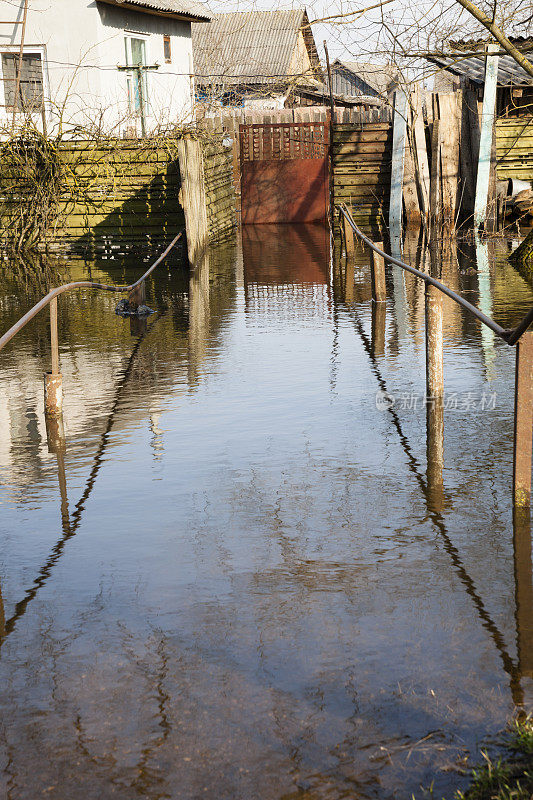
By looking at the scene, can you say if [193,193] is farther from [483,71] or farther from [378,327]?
[483,71]

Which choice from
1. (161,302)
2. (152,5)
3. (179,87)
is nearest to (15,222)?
(161,302)

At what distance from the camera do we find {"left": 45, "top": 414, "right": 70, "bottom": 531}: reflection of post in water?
5094 mm

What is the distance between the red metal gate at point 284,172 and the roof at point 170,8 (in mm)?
3709

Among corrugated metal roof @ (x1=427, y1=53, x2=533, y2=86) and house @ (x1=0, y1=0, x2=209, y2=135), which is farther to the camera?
house @ (x1=0, y1=0, x2=209, y2=135)

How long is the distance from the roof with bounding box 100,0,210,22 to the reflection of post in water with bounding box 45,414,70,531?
16.2 metres

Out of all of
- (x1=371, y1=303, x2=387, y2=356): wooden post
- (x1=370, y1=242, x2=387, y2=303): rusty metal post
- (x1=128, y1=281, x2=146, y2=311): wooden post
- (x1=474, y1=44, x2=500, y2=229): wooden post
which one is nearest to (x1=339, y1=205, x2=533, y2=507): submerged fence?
(x1=371, y1=303, x2=387, y2=356): wooden post

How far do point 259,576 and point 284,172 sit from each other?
16.5m

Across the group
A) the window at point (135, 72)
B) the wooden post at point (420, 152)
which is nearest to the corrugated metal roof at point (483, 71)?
the wooden post at point (420, 152)

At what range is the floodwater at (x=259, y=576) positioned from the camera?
2.96 meters

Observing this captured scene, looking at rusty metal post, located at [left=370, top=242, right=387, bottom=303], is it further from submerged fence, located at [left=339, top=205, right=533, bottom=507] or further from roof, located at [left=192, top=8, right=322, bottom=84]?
roof, located at [left=192, top=8, right=322, bottom=84]

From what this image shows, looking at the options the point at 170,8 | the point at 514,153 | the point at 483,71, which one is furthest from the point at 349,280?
the point at 170,8

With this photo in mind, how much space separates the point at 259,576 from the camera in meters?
4.22

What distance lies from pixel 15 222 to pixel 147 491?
12625mm

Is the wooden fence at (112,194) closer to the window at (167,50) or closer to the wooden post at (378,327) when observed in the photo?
the wooden post at (378,327)
